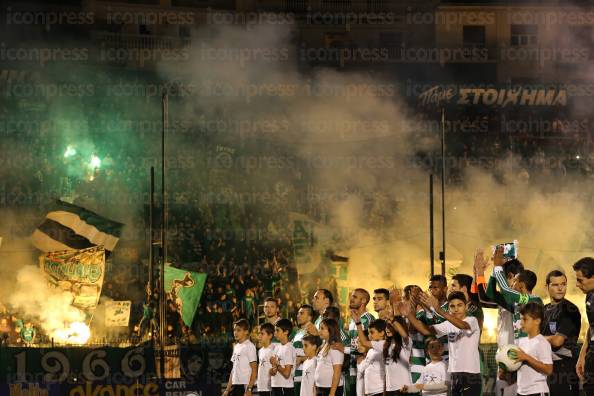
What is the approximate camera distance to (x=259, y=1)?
31.8 meters

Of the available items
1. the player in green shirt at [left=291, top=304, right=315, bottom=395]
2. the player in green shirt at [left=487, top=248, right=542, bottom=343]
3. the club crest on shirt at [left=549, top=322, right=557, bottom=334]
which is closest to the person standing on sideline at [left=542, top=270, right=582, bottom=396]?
the club crest on shirt at [left=549, top=322, right=557, bottom=334]

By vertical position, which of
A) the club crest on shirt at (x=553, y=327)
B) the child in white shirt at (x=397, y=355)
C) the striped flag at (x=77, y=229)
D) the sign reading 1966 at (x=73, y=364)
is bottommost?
the sign reading 1966 at (x=73, y=364)

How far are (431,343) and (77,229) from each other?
422 inches

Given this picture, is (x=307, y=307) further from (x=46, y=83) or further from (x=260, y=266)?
(x=46, y=83)

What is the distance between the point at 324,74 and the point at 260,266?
5.04 m

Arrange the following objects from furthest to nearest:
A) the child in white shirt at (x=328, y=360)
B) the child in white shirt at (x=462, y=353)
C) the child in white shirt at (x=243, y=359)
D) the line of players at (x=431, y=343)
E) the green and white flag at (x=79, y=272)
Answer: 1. the green and white flag at (x=79, y=272)
2. the child in white shirt at (x=243, y=359)
3. the child in white shirt at (x=328, y=360)
4. the child in white shirt at (x=462, y=353)
5. the line of players at (x=431, y=343)

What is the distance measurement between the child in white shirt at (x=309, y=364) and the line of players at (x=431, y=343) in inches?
0.4

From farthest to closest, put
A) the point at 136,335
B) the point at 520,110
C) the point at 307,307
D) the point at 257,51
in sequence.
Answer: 1. the point at 520,110
2. the point at 257,51
3. the point at 136,335
4. the point at 307,307

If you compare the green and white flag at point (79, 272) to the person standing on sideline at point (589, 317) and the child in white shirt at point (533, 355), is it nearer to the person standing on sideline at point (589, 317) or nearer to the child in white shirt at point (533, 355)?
the child in white shirt at point (533, 355)

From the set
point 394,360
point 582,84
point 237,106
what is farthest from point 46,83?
point 394,360

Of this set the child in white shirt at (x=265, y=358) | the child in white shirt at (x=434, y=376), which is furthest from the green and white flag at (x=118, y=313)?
the child in white shirt at (x=434, y=376)

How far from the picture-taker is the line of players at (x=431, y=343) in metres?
9.12

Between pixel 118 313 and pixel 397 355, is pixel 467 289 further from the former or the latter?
pixel 118 313

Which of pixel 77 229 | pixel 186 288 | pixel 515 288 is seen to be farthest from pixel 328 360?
pixel 77 229
